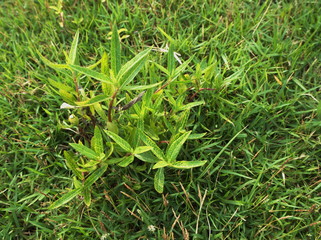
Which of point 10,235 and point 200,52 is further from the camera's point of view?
point 200,52

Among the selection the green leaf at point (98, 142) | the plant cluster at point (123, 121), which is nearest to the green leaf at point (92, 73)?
the plant cluster at point (123, 121)

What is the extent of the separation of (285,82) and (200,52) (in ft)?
1.80

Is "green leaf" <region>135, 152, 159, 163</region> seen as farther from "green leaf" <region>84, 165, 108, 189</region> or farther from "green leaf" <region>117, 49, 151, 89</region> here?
"green leaf" <region>117, 49, 151, 89</region>

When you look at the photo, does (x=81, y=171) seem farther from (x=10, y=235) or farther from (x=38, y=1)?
(x=38, y=1)

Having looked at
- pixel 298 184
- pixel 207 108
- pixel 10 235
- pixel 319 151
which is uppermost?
pixel 207 108

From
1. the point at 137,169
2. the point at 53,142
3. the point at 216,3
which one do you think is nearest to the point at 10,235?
the point at 53,142

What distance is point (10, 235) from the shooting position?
5.34ft

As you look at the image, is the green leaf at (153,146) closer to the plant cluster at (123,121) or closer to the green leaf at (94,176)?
the plant cluster at (123,121)

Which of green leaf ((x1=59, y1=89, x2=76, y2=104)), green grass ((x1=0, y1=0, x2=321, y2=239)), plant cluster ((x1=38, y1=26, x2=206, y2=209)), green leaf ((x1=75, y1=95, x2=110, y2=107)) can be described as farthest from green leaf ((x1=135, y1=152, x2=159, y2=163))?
green leaf ((x1=59, y1=89, x2=76, y2=104))

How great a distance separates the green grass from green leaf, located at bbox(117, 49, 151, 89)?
16.6 inches

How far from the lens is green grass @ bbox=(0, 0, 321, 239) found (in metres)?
1.59

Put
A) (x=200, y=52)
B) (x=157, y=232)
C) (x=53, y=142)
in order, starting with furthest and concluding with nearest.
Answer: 1. (x=200, y=52)
2. (x=53, y=142)
3. (x=157, y=232)

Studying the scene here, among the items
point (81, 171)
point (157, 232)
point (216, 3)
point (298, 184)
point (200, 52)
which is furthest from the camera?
point (216, 3)

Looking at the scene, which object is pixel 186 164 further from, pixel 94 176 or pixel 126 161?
pixel 94 176
